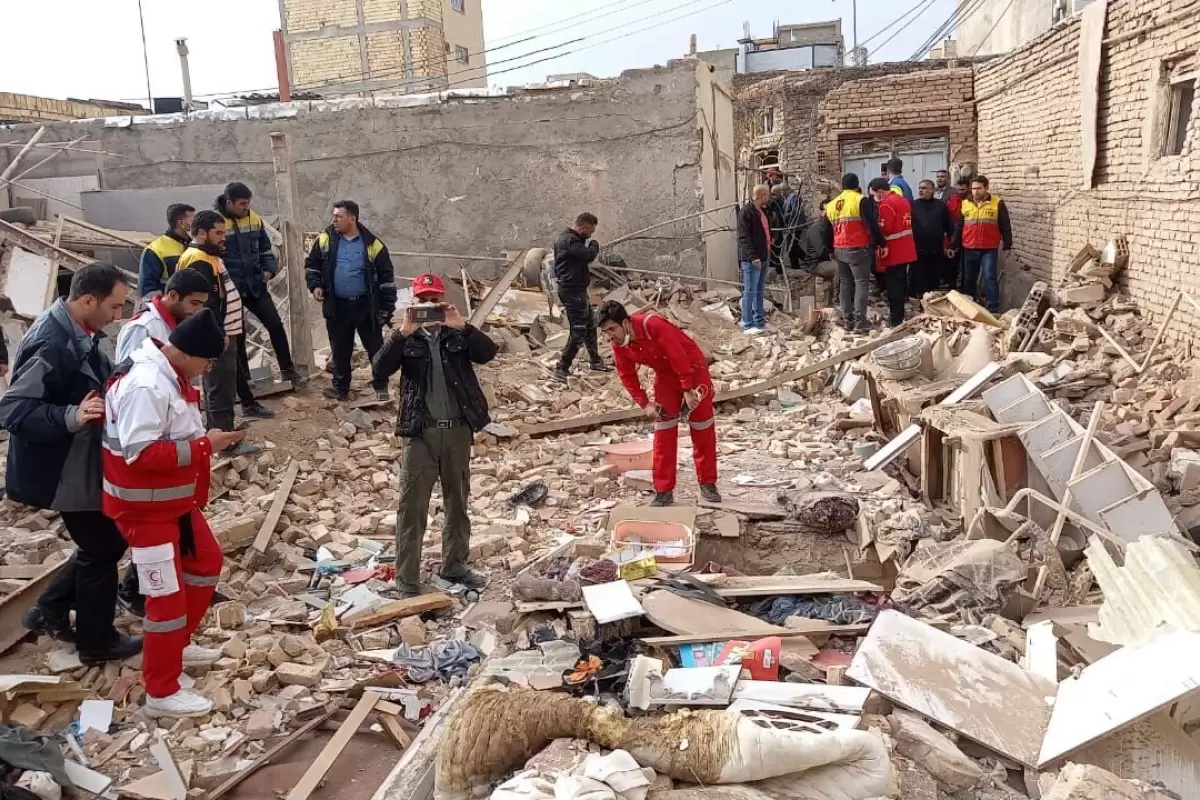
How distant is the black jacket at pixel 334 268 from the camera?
814cm

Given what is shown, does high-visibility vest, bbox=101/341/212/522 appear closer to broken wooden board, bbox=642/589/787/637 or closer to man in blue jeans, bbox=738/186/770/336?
broken wooden board, bbox=642/589/787/637

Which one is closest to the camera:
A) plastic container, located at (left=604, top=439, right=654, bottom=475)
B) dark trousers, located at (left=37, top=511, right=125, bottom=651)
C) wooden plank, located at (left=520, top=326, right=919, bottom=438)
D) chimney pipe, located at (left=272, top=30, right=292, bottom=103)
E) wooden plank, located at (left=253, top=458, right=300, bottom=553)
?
dark trousers, located at (left=37, top=511, right=125, bottom=651)

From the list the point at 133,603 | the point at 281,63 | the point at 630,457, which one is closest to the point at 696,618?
the point at 133,603

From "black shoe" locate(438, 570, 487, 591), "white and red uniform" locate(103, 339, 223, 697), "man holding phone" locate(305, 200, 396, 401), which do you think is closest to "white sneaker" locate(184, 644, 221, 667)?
"white and red uniform" locate(103, 339, 223, 697)

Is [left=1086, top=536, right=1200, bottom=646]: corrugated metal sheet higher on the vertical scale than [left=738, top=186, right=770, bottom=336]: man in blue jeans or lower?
lower

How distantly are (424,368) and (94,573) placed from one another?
6.37 ft

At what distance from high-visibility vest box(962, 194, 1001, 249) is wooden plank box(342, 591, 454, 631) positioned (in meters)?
9.25

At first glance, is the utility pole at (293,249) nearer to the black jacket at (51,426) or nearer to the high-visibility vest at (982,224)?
the black jacket at (51,426)

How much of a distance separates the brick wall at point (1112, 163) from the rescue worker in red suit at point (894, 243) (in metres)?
1.84

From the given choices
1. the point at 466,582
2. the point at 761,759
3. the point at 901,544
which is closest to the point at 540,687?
the point at 761,759

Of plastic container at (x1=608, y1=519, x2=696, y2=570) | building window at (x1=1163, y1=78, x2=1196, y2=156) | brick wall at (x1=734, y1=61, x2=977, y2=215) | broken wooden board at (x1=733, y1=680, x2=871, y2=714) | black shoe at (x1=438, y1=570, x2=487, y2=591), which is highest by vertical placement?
brick wall at (x1=734, y1=61, x2=977, y2=215)

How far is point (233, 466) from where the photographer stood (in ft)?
23.4

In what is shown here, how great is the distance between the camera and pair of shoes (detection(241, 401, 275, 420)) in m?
7.92

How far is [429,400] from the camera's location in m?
5.32
